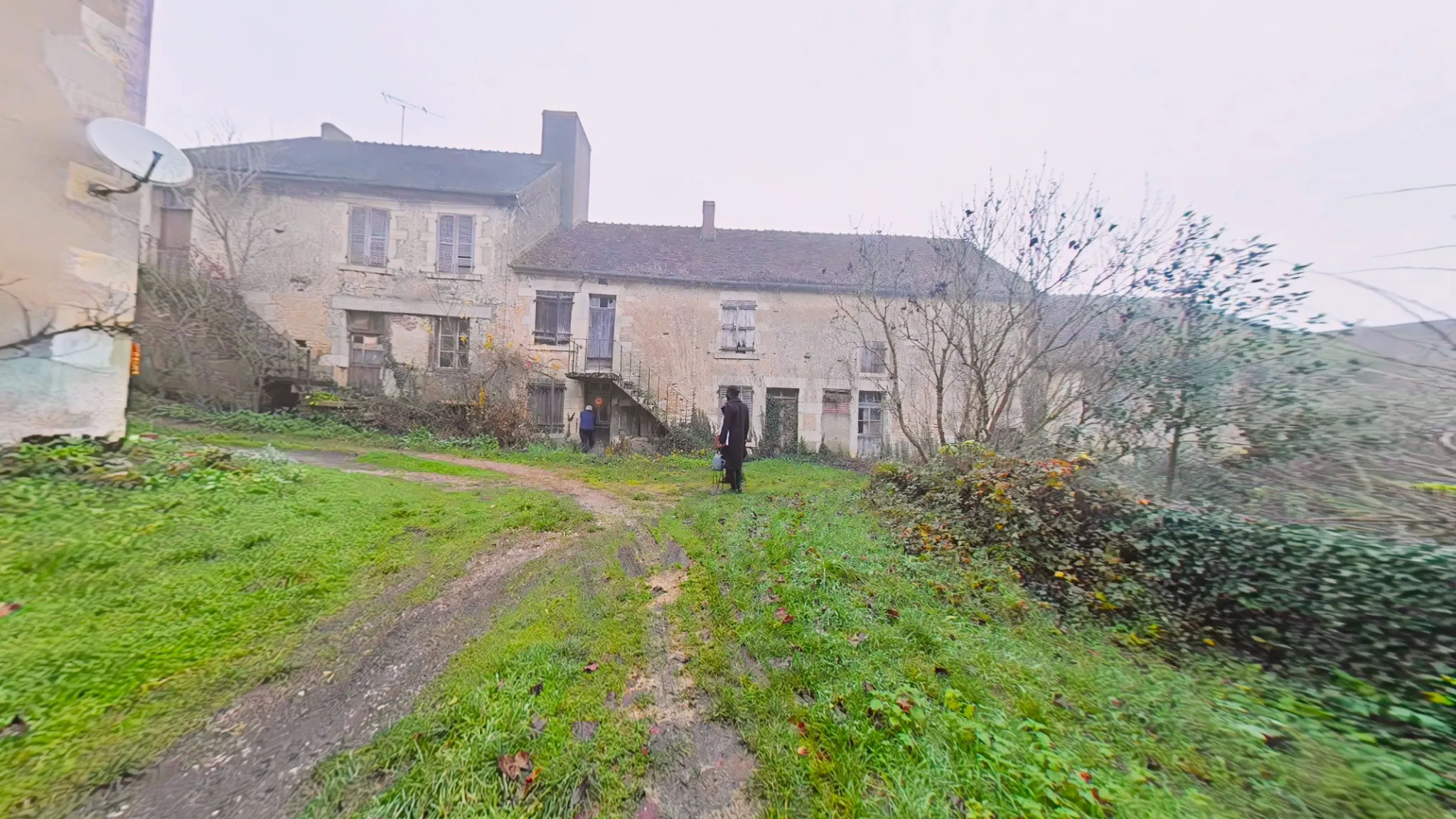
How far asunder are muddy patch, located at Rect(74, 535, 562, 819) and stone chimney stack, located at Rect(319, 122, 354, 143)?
774 inches

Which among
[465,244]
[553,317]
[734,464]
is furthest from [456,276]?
[734,464]

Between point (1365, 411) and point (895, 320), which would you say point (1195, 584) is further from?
point (895, 320)

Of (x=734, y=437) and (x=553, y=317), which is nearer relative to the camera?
(x=734, y=437)

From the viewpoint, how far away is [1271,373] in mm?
4531

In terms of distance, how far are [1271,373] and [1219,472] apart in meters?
1.08

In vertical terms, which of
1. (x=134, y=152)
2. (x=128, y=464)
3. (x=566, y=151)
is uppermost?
(x=566, y=151)

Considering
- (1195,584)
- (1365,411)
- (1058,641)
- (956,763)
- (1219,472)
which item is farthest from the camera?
(1219,472)

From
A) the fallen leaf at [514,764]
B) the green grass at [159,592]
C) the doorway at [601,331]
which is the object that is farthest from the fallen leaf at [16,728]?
the doorway at [601,331]

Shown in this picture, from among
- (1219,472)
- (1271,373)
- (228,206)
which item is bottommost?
(1219,472)

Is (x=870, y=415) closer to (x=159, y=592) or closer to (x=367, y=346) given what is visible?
(x=159, y=592)

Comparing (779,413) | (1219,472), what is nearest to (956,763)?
(1219,472)

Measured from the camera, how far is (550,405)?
44.7 feet

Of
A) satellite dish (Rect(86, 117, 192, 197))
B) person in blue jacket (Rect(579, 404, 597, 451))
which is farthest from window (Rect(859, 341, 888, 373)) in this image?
satellite dish (Rect(86, 117, 192, 197))

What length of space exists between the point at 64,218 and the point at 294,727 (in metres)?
5.50
